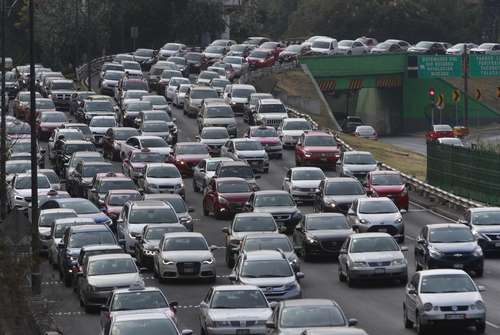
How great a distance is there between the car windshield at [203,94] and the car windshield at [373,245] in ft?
153

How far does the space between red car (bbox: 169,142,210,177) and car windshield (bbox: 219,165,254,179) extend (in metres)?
6.69

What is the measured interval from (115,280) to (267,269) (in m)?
3.40

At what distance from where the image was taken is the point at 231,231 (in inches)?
1742

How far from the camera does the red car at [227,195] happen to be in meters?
Answer: 53.5

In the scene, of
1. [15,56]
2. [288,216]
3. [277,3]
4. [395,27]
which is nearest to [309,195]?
[288,216]

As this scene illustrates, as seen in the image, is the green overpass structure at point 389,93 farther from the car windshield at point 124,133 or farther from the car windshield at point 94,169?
the car windshield at point 94,169

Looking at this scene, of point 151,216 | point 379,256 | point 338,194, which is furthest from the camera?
point 338,194

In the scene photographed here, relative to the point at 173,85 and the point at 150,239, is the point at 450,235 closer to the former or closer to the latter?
the point at 150,239

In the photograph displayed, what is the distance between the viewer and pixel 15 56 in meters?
127

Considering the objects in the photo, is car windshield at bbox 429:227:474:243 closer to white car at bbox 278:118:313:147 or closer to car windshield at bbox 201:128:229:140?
car windshield at bbox 201:128:229:140

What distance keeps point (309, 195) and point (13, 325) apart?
31.2 metres

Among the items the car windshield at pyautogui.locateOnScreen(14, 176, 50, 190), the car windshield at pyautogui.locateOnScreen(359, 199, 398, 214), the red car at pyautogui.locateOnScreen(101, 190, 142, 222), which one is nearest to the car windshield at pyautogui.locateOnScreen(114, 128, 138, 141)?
the car windshield at pyautogui.locateOnScreen(14, 176, 50, 190)

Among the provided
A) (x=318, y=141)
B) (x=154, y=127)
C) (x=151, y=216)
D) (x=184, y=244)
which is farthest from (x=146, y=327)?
(x=154, y=127)

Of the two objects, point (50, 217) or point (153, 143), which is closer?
point (50, 217)
